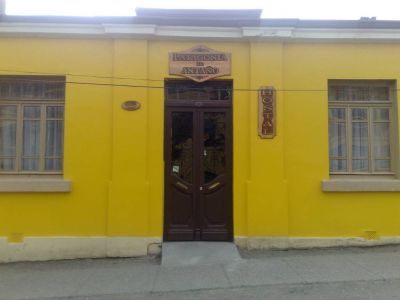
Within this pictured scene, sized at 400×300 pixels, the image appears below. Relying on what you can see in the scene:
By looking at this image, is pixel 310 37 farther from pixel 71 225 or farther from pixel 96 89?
pixel 71 225

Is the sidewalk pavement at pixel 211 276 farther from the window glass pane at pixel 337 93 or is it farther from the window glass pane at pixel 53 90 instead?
the window glass pane at pixel 53 90

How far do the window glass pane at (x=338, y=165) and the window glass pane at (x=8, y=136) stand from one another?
18.9ft

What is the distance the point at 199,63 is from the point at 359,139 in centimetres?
329

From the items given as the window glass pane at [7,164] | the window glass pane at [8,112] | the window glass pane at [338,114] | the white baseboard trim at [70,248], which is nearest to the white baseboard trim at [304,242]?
the white baseboard trim at [70,248]

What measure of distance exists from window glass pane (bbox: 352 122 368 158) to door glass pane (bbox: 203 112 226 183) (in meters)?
2.45

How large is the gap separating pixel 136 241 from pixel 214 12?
424 cm

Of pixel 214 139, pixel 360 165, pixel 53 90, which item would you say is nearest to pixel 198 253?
pixel 214 139

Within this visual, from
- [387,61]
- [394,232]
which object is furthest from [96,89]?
[394,232]

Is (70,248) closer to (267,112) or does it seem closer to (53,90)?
(53,90)

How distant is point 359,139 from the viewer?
28.2 feet

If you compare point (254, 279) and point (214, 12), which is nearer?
point (254, 279)

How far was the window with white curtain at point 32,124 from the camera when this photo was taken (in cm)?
825

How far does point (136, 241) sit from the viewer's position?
7.92 metres

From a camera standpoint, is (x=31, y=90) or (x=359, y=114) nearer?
(x=31, y=90)
